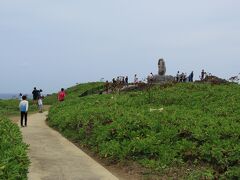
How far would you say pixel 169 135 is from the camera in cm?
1434

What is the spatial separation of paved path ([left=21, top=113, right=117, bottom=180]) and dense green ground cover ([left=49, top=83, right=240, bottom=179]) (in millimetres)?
799

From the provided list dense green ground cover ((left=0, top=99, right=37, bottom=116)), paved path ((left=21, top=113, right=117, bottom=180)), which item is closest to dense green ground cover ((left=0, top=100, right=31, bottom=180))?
paved path ((left=21, top=113, right=117, bottom=180))

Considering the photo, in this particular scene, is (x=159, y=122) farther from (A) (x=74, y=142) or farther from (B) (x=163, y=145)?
(A) (x=74, y=142)

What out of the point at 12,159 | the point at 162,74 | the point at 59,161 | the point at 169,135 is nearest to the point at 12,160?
the point at 12,159

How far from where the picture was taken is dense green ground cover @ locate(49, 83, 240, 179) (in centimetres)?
1242

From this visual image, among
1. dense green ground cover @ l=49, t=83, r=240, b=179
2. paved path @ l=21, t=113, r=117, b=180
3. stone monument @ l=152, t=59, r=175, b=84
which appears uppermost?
stone monument @ l=152, t=59, r=175, b=84

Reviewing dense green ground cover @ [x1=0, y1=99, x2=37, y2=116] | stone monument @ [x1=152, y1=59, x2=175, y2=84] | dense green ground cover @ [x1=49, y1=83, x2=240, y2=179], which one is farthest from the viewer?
stone monument @ [x1=152, y1=59, x2=175, y2=84]

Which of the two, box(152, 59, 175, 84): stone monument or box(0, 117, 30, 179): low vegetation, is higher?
box(152, 59, 175, 84): stone monument

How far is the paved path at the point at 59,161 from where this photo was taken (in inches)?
450

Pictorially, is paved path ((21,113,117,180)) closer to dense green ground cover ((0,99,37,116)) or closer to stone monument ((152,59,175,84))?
dense green ground cover ((0,99,37,116))

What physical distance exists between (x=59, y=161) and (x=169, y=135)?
3.56 metres

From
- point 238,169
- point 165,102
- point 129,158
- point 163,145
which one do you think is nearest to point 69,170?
point 129,158

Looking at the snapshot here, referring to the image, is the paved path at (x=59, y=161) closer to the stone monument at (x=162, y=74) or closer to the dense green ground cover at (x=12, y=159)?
the dense green ground cover at (x=12, y=159)

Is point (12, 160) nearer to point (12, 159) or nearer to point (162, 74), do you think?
point (12, 159)
